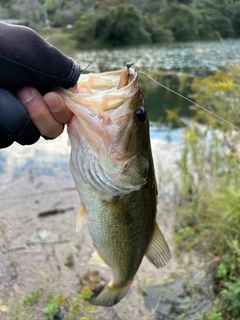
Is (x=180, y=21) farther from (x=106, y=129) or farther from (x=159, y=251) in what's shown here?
(x=106, y=129)

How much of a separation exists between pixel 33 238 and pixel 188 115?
238 inches

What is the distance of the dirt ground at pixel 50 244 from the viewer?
11.2ft

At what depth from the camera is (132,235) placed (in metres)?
1.75

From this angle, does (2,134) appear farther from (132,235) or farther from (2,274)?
(2,274)

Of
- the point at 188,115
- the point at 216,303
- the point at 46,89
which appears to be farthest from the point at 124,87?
the point at 188,115

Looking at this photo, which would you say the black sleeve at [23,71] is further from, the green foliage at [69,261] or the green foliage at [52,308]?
the green foliage at [69,261]

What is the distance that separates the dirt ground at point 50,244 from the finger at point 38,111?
1777 mm

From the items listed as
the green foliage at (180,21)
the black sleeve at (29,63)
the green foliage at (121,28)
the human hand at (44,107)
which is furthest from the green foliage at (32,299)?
the green foliage at (121,28)

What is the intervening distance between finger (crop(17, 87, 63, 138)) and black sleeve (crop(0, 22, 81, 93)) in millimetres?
31

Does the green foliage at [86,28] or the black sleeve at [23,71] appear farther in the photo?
the green foliage at [86,28]

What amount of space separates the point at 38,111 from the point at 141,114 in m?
0.43

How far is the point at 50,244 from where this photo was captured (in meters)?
4.16

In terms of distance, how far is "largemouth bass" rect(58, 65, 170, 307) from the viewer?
4.57 ft

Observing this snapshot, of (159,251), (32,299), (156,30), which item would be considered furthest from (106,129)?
(156,30)
